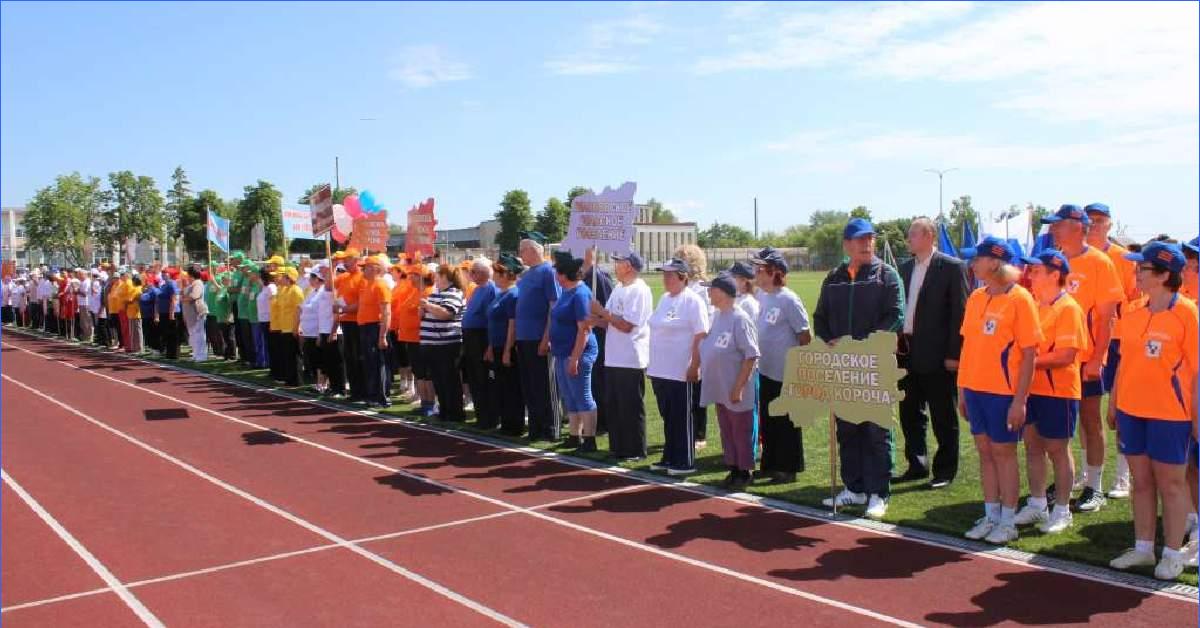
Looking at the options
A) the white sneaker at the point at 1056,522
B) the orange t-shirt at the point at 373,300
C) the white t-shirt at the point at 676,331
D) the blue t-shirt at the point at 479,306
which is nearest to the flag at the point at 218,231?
the orange t-shirt at the point at 373,300

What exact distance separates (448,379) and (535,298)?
7.77ft

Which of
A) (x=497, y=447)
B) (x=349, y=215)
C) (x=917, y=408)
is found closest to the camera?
(x=917, y=408)

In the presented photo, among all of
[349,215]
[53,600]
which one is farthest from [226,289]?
[53,600]

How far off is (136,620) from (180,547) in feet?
4.87

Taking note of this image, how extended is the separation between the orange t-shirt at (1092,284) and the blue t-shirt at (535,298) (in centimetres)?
531

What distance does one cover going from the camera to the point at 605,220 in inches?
405

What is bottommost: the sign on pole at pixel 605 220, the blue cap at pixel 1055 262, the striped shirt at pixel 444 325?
the striped shirt at pixel 444 325

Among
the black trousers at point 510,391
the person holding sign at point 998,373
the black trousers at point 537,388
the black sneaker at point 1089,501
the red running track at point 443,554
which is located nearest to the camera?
Result: the red running track at point 443,554

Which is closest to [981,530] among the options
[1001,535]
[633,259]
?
[1001,535]

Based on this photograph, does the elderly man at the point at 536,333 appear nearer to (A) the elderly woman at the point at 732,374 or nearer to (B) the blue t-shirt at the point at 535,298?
(B) the blue t-shirt at the point at 535,298

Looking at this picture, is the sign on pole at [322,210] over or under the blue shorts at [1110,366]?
over

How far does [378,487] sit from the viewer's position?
28.9 ft

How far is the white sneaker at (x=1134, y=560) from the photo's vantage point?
583 cm

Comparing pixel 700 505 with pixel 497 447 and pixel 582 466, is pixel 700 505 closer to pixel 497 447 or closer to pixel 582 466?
pixel 582 466
